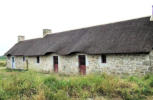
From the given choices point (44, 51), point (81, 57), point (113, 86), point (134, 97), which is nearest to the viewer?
point (134, 97)

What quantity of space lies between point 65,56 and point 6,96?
1030 centimetres

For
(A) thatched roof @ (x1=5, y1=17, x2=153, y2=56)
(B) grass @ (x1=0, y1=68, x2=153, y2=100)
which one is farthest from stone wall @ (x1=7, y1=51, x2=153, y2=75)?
(B) grass @ (x1=0, y1=68, x2=153, y2=100)

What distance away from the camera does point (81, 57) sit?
13797 millimetres

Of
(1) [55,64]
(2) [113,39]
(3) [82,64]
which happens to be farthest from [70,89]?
(1) [55,64]

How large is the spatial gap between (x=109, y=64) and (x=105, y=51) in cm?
101

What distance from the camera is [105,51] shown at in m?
11.7

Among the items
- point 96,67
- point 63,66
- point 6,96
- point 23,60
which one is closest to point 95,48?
point 96,67

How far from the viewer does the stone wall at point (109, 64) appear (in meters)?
10.1

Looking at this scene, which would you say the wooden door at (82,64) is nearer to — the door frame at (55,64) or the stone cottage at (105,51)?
the stone cottage at (105,51)

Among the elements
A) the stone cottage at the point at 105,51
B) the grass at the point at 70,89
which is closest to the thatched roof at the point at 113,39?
the stone cottage at the point at 105,51

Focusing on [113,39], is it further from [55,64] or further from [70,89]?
[70,89]

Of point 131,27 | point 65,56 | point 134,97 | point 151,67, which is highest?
point 131,27

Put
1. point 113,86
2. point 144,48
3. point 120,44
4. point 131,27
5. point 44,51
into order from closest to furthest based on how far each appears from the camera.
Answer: point 113,86 < point 144,48 < point 120,44 < point 131,27 < point 44,51

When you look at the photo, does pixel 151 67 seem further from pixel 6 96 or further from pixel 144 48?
pixel 6 96
